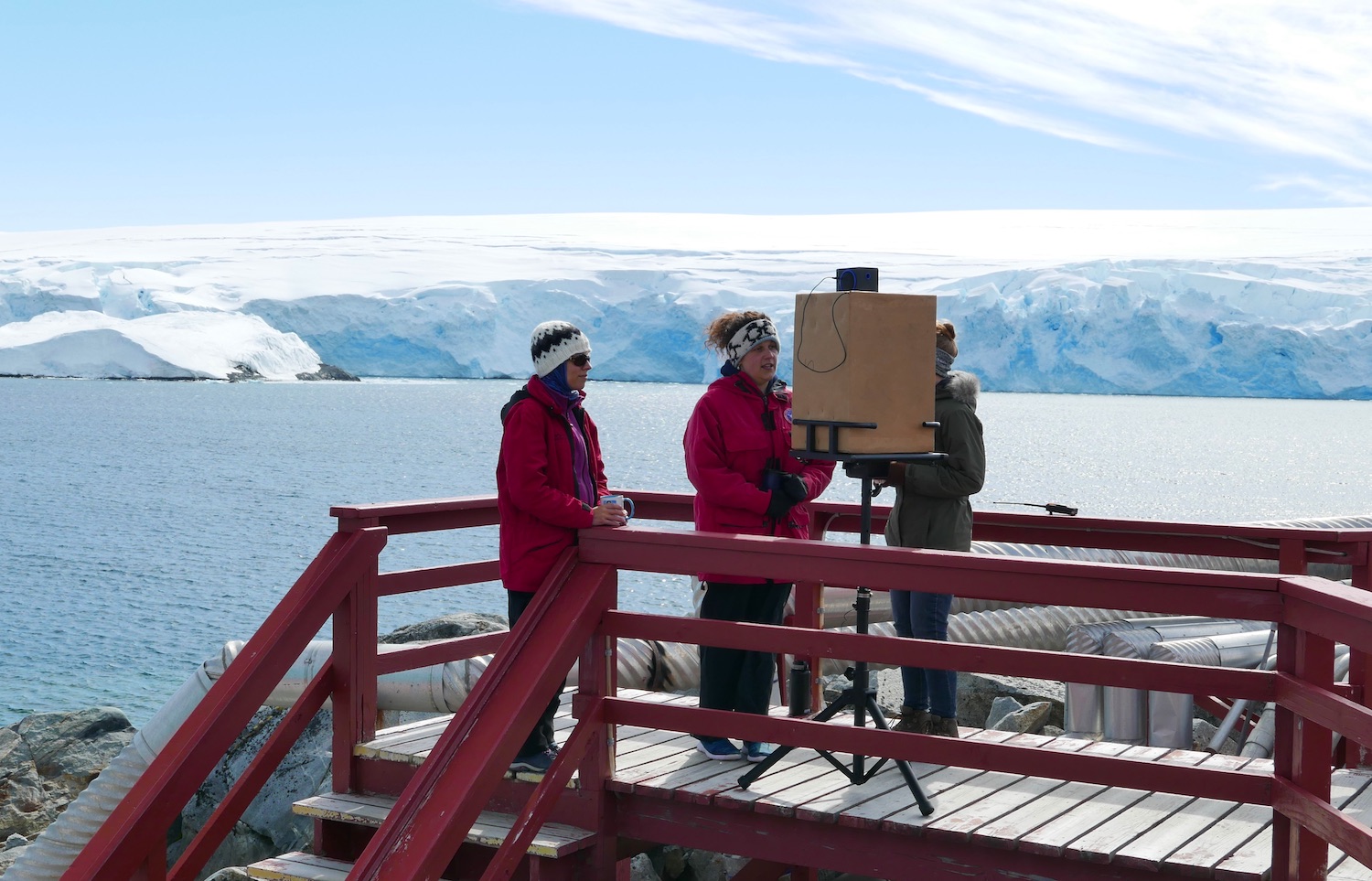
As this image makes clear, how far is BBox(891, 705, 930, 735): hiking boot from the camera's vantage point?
482 cm

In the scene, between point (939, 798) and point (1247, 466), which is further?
point (1247, 466)

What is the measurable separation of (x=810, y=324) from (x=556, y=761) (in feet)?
5.10

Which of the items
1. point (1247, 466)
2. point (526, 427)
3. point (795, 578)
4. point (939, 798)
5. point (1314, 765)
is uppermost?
point (526, 427)

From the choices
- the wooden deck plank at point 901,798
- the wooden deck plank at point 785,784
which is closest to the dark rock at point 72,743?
the wooden deck plank at point 785,784

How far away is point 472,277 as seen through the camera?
112500 millimetres

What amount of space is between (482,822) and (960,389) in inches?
86.1

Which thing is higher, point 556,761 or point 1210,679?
point 1210,679

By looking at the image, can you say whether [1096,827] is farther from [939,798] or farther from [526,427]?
[526,427]

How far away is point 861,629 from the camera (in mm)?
4234

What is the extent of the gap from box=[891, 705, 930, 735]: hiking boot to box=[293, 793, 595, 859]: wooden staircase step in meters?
1.22

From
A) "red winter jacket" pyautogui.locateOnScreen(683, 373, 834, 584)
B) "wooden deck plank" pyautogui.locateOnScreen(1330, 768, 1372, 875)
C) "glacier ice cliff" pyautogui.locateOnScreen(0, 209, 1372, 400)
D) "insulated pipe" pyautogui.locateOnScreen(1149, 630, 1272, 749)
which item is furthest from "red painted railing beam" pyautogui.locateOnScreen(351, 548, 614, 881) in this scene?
"glacier ice cliff" pyautogui.locateOnScreen(0, 209, 1372, 400)

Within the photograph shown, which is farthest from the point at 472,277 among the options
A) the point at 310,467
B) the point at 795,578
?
the point at 795,578

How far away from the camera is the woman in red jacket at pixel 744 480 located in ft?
15.3

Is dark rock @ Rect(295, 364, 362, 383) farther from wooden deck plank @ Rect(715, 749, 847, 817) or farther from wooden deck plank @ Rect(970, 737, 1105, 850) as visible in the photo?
wooden deck plank @ Rect(970, 737, 1105, 850)
